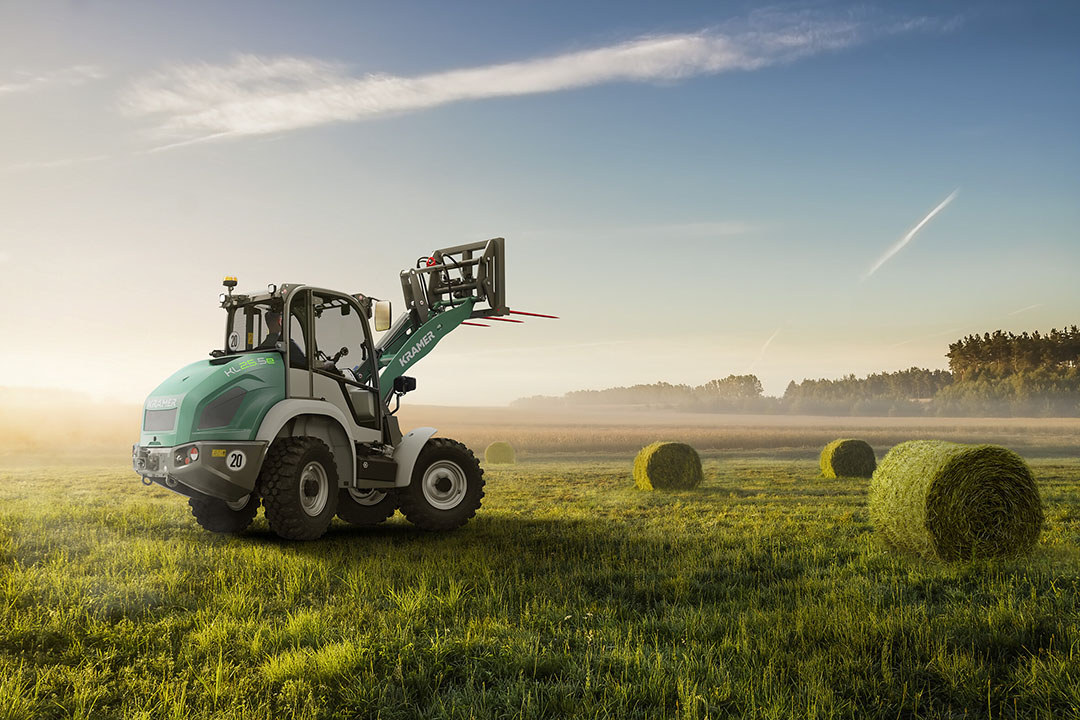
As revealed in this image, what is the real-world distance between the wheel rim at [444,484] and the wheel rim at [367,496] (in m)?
0.95

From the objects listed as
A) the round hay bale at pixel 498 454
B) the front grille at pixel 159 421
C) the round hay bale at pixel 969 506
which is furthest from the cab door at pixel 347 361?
the round hay bale at pixel 498 454

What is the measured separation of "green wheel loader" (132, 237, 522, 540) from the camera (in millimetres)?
9141

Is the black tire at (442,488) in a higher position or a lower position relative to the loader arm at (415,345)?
lower

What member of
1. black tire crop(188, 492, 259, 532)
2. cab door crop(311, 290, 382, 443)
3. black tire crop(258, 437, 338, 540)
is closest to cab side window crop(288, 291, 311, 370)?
cab door crop(311, 290, 382, 443)

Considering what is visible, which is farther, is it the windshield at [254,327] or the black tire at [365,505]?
the black tire at [365,505]

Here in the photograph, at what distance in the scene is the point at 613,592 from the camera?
7520 mm

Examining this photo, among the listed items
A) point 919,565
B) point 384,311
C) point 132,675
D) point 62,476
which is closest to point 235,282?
point 384,311

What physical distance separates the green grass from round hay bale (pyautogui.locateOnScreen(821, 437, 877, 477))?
39.7ft

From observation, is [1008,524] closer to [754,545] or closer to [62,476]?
[754,545]

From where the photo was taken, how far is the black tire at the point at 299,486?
9.18m

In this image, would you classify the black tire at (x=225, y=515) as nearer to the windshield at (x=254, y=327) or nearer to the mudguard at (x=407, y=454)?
the mudguard at (x=407, y=454)

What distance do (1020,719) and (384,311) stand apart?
308 inches

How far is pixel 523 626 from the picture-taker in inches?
250

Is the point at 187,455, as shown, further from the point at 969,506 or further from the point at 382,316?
the point at 969,506
